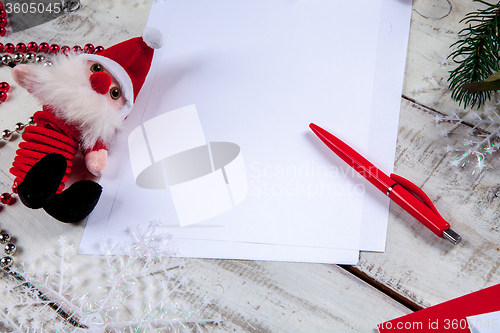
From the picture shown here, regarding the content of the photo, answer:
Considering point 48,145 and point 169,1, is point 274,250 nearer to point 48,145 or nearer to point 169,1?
point 48,145

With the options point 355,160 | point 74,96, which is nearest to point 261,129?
point 355,160

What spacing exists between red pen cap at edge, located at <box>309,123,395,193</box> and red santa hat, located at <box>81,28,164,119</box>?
23cm

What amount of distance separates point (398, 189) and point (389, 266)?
91mm

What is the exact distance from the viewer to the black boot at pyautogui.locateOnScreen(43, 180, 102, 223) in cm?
40

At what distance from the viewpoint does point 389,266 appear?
1.32 ft

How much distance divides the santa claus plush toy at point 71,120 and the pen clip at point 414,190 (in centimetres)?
34

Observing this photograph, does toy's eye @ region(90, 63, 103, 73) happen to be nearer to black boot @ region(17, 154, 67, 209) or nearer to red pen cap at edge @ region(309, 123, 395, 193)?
black boot @ region(17, 154, 67, 209)

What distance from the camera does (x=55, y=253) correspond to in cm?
43

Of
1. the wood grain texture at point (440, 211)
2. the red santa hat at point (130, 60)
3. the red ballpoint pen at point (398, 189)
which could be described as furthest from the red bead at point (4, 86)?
the wood grain texture at point (440, 211)

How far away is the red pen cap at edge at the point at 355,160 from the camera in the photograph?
0.41 metres

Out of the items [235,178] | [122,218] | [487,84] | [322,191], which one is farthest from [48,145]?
[487,84]

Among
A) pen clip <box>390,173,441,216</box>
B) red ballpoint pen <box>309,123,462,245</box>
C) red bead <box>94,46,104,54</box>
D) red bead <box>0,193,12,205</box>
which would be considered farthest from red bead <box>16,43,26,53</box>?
pen clip <box>390,173,441,216</box>

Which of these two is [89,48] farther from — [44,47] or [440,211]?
[440,211]

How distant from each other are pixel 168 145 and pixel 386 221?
0.29 m
